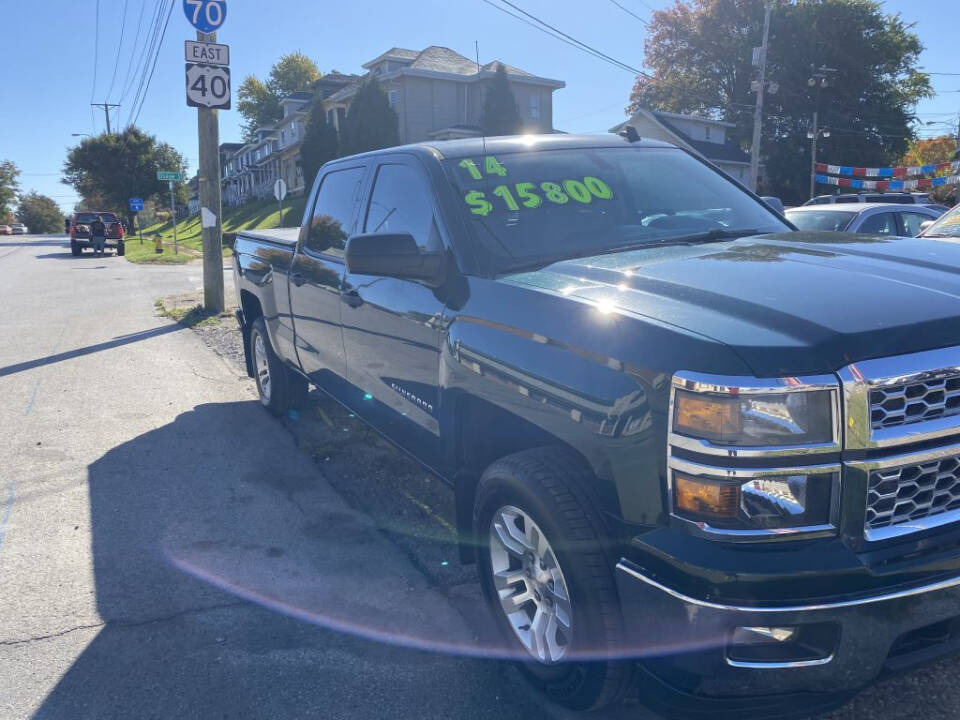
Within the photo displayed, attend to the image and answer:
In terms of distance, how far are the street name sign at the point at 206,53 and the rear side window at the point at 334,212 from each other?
7328 mm

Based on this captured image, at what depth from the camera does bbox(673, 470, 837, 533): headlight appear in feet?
6.61

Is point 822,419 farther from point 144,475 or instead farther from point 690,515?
point 144,475

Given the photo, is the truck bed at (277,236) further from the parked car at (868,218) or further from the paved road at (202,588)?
the parked car at (868,218)

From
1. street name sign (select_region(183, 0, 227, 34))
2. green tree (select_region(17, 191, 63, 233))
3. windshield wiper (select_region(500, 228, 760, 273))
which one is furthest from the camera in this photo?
green tree (select_region(17, 191, 63, 233))

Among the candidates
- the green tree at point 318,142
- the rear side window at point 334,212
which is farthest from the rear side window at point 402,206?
the green tree at point 318,142

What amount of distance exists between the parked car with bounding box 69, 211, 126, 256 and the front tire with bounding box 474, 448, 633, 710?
3392 centimetres

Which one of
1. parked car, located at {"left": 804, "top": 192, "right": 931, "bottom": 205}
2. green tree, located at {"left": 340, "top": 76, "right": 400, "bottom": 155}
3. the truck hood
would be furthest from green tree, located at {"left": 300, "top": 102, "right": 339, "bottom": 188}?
the truck hood

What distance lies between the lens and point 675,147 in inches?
172

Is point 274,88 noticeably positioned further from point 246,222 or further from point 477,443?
point 477,443

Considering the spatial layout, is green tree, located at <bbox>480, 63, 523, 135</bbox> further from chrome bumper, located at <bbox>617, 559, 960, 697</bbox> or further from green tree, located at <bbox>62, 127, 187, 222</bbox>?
green tree, located at <bbox>62, 127, 187, 222</bbox>

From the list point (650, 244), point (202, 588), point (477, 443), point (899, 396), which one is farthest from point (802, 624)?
point (202, 588)

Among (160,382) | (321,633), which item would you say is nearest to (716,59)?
(160,382)

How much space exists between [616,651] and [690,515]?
513 millimetres

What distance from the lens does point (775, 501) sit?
79.4 inches
